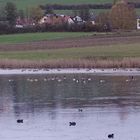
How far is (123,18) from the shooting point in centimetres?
10650

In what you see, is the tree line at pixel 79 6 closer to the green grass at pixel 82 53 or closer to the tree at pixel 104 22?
the tree at pixel 104 22

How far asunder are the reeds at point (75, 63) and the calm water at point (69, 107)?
7353mm

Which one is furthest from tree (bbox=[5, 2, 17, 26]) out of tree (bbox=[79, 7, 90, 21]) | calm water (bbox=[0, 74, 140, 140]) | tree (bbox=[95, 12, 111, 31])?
calm water (bbox=[0, 74, 140, 140])

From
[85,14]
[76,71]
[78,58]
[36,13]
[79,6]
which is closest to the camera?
[76,71]

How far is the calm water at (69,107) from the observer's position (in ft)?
77.2

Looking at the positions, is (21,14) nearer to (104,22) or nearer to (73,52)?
(104,22)

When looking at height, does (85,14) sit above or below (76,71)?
below

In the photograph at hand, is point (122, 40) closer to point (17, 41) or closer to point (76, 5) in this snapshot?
point (17, 41)

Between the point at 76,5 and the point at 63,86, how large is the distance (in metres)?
104

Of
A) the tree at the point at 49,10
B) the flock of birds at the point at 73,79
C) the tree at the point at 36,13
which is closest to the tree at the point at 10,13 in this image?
the tree at the point at 36,13

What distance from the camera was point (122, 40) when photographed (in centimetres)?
7388

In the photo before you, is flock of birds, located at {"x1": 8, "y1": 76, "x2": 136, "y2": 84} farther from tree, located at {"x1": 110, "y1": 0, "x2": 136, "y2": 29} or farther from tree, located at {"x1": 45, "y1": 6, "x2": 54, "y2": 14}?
tree, located at {"x1": 45, "y1": 6, "x2": 54, "y2": 14}

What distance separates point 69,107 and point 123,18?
77.0m

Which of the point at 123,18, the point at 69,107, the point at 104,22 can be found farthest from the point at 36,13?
the point at 69,107
